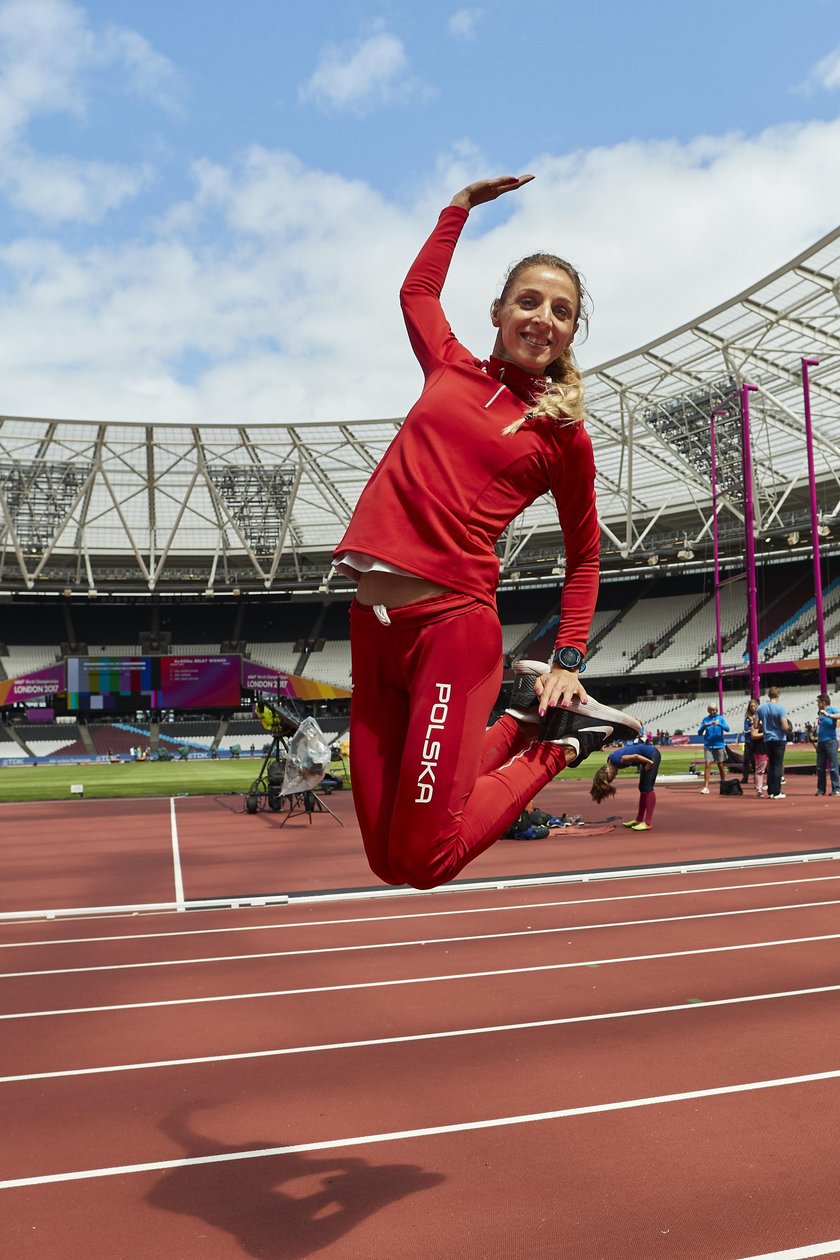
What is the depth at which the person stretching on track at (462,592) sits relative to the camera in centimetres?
290

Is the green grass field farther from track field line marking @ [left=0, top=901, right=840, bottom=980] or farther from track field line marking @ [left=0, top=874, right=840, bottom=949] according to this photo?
track field line marking @ [left=0, top=901, right=840, bottom=980]

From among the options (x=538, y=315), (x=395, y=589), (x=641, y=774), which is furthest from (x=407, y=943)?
(x=641, y=774)

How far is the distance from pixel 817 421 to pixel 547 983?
3740 cm

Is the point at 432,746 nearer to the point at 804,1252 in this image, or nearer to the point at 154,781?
Result: the point at 804,1252

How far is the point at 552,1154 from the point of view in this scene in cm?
359

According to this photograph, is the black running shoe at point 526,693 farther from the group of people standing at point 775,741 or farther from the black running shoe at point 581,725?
the group of people standing at point 775,741

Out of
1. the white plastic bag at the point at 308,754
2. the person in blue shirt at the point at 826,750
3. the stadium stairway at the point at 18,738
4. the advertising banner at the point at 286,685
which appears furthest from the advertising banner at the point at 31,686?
the person in blue shirt at the point at 826,750

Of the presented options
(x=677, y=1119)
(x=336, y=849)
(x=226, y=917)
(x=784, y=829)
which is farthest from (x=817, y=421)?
(x=677, y=1119)

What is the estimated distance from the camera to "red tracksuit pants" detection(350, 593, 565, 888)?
286 centimetres

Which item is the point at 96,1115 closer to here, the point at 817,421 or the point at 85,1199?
the point at 85,1199

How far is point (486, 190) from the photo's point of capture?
342cm

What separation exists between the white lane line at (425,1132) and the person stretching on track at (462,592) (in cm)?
131

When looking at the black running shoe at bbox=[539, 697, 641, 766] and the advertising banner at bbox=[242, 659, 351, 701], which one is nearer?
the black running shoe at bbox=[539, 697, 641, 766]

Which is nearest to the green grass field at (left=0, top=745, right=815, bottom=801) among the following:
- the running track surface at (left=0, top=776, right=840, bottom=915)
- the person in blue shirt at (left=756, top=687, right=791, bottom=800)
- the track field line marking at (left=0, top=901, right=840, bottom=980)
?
the person in blue shirt at (left=756, top=687, right=791, bottom=800)
